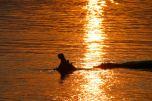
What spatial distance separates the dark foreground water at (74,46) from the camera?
101 feet

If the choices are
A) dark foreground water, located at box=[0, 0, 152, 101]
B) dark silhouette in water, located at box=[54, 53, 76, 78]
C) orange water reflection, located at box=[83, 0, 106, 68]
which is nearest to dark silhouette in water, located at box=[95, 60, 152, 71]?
dark foreground water, located at box=[0, 0, 152, 101]

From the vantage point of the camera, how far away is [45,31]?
45.0 metres

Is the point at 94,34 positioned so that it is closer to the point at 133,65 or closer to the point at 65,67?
the point at 133,65

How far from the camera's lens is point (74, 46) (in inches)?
1580

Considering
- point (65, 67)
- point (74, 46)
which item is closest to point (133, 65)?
point (65, 67)

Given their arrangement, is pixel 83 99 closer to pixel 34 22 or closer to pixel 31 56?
pixel 31 56

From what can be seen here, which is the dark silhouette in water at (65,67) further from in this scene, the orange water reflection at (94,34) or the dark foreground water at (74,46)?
the orange water reflection at (94,34)

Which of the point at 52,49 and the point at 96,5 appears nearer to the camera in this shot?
the point at 52,49

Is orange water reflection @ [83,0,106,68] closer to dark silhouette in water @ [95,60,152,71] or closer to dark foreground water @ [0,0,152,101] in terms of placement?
dark foreground water @ [0,0,152,101]

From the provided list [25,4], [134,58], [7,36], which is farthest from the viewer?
[25,4]

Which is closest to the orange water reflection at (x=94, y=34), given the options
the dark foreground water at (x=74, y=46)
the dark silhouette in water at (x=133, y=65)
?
the dark foreground water at (x=74, y=46)

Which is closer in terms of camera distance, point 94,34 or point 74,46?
point 74,46

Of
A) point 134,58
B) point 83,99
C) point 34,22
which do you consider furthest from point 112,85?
point 34,22

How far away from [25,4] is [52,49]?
20.2 metres
